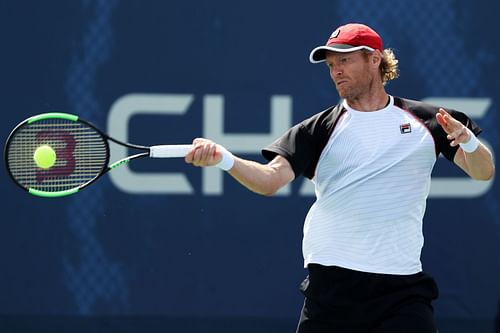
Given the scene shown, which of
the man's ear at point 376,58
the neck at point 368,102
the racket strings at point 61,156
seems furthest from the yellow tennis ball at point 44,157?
the man's ear at point 376,58

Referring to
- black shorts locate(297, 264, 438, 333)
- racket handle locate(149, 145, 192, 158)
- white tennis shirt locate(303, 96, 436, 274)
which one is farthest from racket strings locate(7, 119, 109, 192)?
black shorts locate(297, 264, 438, 333)

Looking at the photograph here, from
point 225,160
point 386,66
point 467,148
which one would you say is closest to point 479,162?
point 467,148

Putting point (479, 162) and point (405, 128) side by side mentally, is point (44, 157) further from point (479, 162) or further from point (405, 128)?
point (479, 162)

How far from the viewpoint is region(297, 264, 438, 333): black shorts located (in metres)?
3.20

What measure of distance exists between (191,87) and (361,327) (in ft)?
4.92

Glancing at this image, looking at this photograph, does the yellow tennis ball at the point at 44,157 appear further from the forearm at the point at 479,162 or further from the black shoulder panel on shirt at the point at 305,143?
the forearm at the point at 479,162

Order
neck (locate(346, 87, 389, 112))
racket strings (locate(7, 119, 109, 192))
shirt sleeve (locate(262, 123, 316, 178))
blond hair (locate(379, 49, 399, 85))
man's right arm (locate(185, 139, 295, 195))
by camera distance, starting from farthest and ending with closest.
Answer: racket strings (locate(7, 119, 109, 192)) < blond hair (locate(379, 49, 399, 85)) < neck (locate(346, 87, 389, 112)) < shirt sleeve (locate(262, 123, 316, 178)) < man's right arm (locate(185, 139, 295, 195))

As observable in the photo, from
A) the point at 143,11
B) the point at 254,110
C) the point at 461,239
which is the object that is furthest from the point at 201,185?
the point at 461,239

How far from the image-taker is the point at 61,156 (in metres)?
3.70

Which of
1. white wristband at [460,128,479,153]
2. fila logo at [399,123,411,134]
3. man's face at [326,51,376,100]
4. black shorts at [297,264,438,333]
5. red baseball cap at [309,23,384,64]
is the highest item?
red baseball cap at [309,23,384,64]

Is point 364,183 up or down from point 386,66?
down

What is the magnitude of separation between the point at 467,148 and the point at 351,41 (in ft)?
1.63

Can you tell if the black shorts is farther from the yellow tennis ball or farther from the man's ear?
the yellow tennis ball

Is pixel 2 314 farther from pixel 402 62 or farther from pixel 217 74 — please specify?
Answer: pixel 402 62
